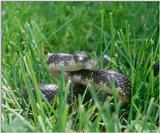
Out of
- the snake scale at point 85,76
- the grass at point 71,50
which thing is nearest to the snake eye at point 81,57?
the snake scale at point 85,76

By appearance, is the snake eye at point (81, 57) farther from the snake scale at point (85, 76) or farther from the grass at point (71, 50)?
the grass at point (71, 50)

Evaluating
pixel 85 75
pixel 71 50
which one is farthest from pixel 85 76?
pixel 71 50

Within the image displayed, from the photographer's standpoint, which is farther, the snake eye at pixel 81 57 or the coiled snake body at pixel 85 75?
the snake eye at pixel 81 57

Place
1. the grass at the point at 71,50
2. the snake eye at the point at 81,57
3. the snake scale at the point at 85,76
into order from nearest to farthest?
the grass at the point at 71,50
the snake scale at the point at 85,76
the snake eye at the point at 81,57

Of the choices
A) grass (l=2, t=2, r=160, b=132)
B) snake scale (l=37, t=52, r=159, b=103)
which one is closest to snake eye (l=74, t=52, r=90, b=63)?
snake scale (l=37, t=52, r=159, b=103)

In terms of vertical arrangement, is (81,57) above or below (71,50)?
above

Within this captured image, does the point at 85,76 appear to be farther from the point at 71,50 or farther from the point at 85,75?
the point at 71,50

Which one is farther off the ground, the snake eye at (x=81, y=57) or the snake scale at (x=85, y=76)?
the snake eye at (x=81, y=57)
